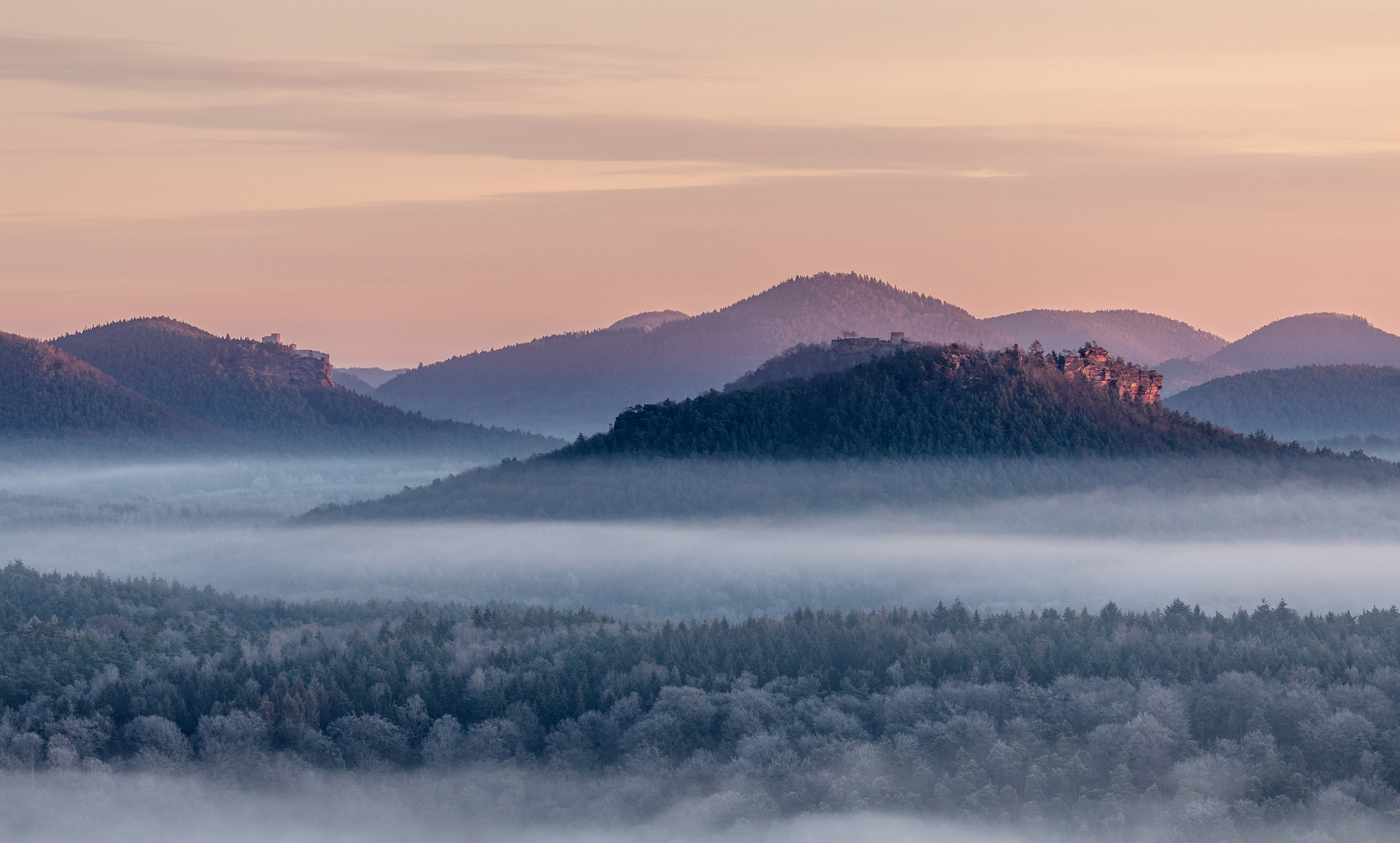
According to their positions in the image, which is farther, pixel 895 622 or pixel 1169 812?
pixel 895 622

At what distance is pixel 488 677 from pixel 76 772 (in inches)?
1402

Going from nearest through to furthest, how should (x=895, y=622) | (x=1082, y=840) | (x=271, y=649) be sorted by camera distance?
1. (x=1082, y=840)
2. (x=271, y=649)
3. (x=895, y=622)

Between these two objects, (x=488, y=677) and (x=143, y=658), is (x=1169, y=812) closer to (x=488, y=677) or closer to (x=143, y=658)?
(x=488, y=677)

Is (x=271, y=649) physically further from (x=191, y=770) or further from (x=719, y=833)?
(x=719, y=833)

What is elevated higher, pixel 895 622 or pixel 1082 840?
A: pixel 895 622

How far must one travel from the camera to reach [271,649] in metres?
161

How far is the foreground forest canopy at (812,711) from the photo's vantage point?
12456 cm

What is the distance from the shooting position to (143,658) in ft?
521

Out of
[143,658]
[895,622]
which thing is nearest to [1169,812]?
[895,622]

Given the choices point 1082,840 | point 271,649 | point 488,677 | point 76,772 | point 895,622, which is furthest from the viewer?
point 895,622

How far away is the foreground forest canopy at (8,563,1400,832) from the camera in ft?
409

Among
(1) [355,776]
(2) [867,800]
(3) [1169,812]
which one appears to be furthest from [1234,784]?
(1) [355,776]

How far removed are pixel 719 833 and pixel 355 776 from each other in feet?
111

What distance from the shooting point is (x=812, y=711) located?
456ft
